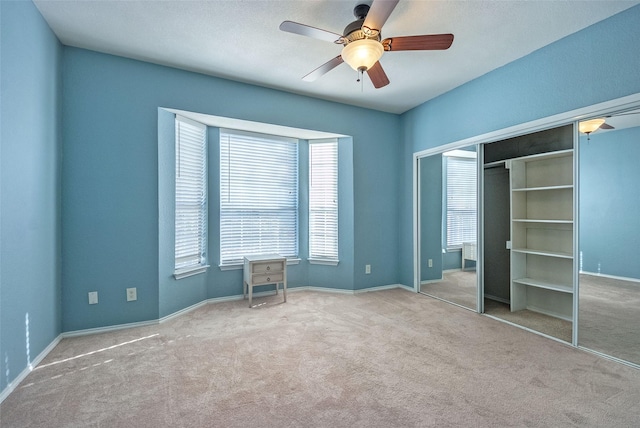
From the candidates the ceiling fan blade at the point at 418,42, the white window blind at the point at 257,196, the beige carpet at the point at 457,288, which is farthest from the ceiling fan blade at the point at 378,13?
the beige carpet at the point at 457,288

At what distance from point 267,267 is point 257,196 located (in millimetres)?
1064

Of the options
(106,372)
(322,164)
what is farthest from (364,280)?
(106,372)

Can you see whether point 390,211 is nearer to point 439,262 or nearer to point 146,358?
point 439,262

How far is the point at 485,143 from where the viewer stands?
11.3 feet

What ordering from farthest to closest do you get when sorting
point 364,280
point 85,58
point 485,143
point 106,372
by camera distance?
point 364,280 < point 485,143 < point 85,58 < point 106,372

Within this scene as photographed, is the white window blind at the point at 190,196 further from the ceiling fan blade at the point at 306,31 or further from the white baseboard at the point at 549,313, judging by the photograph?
the white baseboard at the point at 549,313

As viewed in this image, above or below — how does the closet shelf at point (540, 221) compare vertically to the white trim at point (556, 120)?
below

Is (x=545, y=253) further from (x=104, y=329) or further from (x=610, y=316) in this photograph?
(x=104, y=329)

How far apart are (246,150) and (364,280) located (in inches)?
102

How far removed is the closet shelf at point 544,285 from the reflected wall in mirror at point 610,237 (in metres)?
0.17

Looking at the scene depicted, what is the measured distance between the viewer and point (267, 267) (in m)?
3.80

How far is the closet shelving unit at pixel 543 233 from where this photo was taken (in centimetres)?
277

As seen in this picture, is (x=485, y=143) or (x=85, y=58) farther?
(x=485, y=143)

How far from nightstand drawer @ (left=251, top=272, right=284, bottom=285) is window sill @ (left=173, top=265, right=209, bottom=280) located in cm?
67
